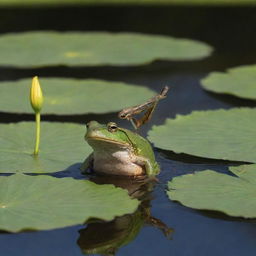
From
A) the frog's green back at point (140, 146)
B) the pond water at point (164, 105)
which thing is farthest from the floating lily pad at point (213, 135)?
the frog's green back at point (140, 146)

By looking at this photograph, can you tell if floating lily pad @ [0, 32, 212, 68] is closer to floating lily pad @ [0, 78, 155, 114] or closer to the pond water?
the pond water

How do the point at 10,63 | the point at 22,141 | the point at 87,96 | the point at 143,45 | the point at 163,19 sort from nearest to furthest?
the point at 22,141 < the point at 87,96 < the point at 10,63 < the point at 143,45 < the point at 163,19

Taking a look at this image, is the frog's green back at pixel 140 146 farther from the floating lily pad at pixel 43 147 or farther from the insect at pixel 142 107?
the floating lily pad at pixel 43 147

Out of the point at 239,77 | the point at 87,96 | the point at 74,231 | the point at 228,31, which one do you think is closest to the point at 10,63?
the point at 87,96

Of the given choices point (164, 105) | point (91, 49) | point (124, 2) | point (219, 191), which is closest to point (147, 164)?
point (219, 191)

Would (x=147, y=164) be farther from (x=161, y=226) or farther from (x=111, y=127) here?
(x=161, y=226)

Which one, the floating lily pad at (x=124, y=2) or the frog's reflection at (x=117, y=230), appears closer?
the frog's reflection at (x=117, y=230)

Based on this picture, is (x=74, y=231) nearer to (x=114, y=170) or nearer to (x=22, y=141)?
(x=114, y=170)
